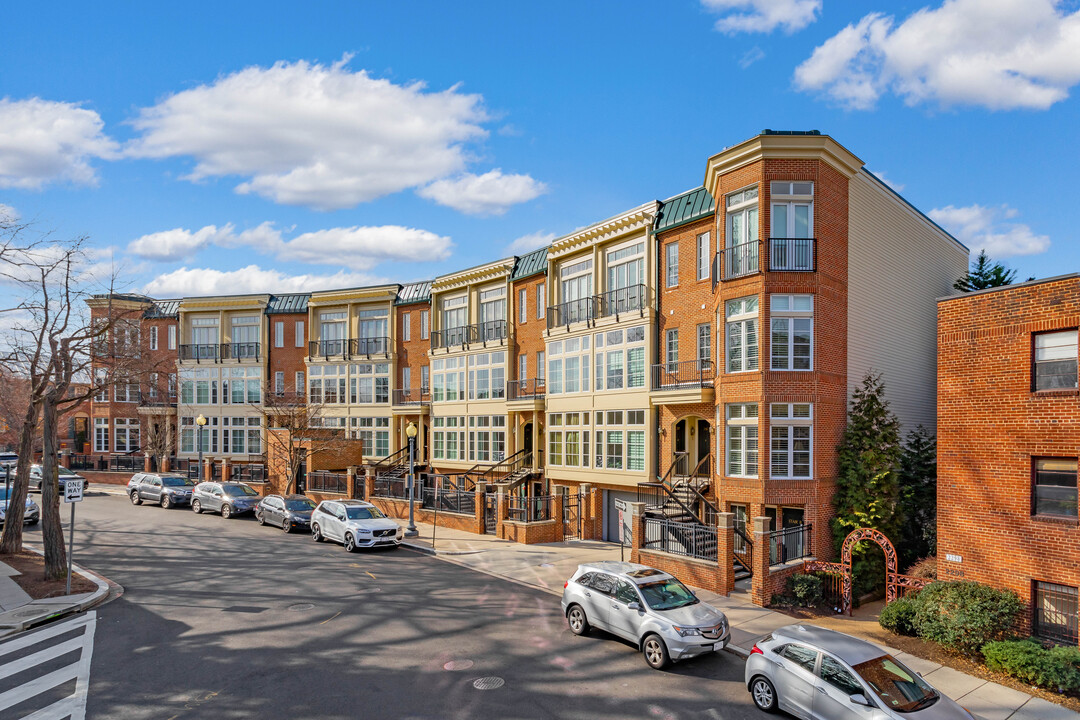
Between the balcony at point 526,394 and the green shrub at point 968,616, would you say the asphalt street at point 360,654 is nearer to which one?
the green shrub at point 968,616

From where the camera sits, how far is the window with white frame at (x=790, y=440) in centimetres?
2023

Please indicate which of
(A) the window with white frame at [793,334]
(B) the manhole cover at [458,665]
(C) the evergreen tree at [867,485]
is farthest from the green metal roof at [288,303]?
(B) the manhole cover at [458,665]

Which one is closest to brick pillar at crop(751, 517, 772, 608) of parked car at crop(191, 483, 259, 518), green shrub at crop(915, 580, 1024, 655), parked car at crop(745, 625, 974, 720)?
green shrub at crop(915, 580, 1024, 655)

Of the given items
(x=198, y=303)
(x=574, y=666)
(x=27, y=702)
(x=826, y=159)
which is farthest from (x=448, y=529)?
(x=198, y=303)

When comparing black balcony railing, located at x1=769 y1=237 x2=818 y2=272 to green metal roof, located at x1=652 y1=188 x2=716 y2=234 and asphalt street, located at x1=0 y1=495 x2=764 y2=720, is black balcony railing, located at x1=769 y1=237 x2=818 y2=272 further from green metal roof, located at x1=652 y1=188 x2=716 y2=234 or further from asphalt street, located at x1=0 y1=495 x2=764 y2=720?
asphalt street, located at x1=0 y1=495 x2=764 y2=720

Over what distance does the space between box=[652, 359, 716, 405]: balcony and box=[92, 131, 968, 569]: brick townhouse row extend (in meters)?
0.08

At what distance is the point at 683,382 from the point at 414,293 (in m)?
22.9

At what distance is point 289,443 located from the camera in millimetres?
35625

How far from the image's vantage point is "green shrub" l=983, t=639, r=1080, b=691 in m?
12.2

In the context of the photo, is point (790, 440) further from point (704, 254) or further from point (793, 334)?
point (704, 254)

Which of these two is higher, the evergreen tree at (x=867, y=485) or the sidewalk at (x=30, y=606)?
the evergreen tree at (x=867, y=485)

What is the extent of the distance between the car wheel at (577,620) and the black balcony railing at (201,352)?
40.7 meters

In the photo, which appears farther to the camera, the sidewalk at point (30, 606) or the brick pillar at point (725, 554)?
the brick pillar at point (725, 554)

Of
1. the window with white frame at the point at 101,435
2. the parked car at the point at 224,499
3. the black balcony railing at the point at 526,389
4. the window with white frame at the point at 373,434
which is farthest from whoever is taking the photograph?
the window with white frame at the point at 101,435
